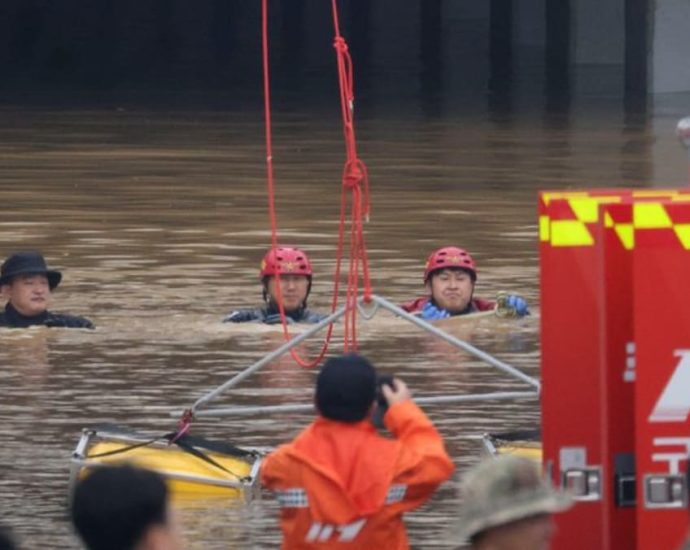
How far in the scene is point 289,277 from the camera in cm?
1678

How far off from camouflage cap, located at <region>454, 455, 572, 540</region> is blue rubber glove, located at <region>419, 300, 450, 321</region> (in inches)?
433

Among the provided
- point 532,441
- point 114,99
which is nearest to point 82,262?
point 532,441

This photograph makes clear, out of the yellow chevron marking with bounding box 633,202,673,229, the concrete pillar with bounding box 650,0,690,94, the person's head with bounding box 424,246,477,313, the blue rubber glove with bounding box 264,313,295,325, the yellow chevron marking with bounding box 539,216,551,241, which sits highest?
the concrete pillar with bounding box 650,0,690,94

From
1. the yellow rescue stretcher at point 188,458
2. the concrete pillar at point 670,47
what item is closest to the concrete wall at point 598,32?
the concrete pillar at point 670,47

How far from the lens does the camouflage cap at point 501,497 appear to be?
5621 mm

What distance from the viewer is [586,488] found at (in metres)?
7.99

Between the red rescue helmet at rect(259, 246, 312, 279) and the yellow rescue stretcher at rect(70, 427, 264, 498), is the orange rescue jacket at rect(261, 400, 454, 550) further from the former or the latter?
the red rescue helmet at rect(259, 246, 312, 279)

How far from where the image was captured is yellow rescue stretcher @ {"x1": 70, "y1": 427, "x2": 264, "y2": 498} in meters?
11.1

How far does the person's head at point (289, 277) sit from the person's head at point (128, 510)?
11.1 meters

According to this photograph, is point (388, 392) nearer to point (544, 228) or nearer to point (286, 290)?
point (544, 228)

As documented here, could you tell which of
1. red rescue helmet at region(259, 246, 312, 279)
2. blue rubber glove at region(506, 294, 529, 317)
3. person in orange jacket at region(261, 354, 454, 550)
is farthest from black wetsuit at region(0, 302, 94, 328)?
person in orange jacket at region(261, 354, 454, 550)

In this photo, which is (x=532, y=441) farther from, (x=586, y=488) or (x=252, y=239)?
(x=252, y=239)

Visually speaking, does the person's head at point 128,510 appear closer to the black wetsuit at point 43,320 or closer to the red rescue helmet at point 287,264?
the red rescue helmet at point 287,264

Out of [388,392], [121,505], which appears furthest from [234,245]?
[121,505]
